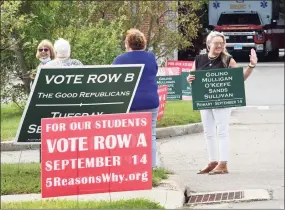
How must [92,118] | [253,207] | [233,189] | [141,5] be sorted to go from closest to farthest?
[92,118] → [253,207] → [233,189] → [141,5]

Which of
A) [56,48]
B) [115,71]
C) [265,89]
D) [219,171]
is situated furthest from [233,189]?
[265,89]

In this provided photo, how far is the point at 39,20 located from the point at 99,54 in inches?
126

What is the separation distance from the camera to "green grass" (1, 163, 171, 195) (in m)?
9.30

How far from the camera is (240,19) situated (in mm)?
40281

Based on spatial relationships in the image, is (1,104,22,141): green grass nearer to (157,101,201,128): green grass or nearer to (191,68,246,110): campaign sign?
(157,101,201,128): green grass

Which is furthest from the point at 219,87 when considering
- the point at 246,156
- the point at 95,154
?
the point at 95,154

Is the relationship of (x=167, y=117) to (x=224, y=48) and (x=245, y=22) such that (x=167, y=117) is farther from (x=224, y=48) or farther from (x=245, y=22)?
(x=245, y=22)

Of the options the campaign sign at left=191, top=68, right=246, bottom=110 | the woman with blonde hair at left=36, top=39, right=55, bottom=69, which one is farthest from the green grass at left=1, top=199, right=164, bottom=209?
the woman with blonde hair at left=36, top=39, right=55, bottom=69

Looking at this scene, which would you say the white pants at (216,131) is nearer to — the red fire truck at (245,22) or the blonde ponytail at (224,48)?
the blonde ponytail at (224,48)

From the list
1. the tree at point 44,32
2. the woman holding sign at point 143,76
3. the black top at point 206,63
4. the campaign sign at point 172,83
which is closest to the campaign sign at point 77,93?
the woman holding sign at point 143,76

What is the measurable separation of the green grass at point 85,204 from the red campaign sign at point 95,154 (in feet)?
1.20

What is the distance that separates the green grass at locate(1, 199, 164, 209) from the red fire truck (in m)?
30.6

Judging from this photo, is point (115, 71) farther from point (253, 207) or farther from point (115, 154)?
point (253, 207)

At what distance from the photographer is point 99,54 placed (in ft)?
55.4
